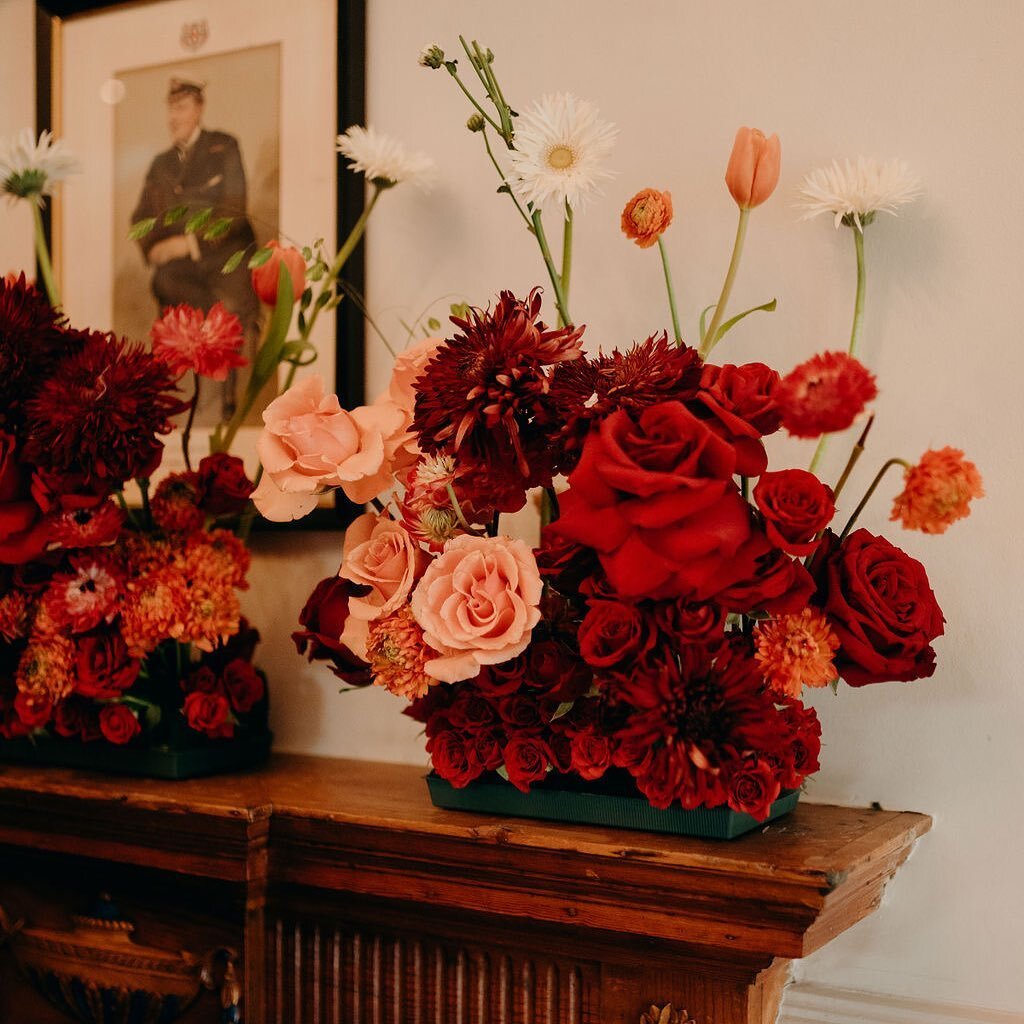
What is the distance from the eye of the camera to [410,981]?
3.19 ft

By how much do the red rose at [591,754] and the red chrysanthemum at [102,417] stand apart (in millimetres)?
453

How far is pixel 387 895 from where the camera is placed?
0.91 metres

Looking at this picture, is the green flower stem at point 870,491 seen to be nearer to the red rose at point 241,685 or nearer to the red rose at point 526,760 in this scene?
the red rose at point 526,760

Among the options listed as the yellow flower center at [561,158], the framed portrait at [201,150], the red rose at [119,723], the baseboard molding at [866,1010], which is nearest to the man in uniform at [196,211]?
the framed portrait at [201,150]

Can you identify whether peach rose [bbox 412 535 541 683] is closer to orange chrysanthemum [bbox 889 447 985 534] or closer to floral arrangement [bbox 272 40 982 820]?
floral arrangement [bbox 272 40 982 820]

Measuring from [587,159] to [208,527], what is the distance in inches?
21.2

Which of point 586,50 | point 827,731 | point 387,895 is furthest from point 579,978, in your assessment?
point 586,50

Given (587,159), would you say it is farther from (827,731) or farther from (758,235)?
(827,731)

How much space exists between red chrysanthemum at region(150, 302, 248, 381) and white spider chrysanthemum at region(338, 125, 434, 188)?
204 millimetres

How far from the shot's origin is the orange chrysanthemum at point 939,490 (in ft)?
2.39

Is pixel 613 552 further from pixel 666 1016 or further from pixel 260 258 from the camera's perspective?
pixel 260 258

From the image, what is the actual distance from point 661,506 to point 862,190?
38cm

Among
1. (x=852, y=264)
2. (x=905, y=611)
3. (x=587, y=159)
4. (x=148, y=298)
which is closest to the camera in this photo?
(x=905, y=611)

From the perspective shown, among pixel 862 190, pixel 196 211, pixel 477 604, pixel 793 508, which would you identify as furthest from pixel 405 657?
pixel 196 211
